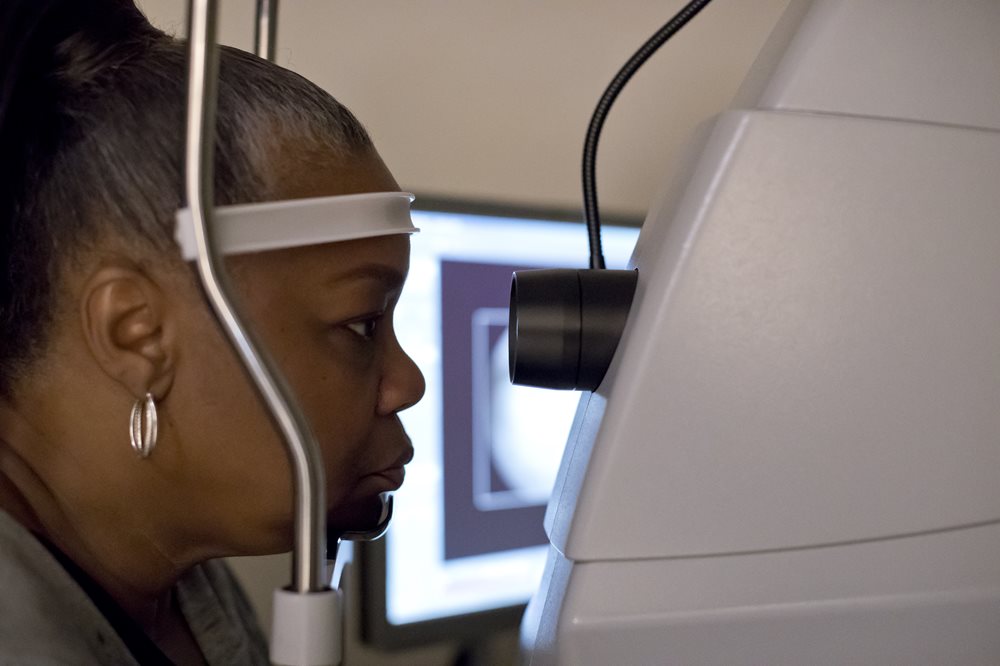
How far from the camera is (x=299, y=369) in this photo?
0.41 metres

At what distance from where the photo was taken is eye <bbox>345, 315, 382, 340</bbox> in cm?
44

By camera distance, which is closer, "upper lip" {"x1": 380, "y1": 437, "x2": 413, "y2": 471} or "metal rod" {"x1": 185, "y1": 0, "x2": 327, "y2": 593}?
"metal rod" {"x1": 185, "y1": 0, "x2": 327, "y2": 593}

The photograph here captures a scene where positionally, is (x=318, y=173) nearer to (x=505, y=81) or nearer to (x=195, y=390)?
(x=195, y=390)

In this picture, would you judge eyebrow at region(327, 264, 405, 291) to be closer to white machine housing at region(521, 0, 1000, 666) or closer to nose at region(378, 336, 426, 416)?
nose at region(378, 336, 426, 416)

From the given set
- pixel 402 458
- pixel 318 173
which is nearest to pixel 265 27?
pixel 318 173

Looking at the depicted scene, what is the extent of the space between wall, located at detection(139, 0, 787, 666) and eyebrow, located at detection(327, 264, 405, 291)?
0.94ft

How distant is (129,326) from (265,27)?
0.25 meters

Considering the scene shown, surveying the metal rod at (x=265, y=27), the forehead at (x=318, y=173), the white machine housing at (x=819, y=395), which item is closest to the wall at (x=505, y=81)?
the metal rod at (x=265, y=27)

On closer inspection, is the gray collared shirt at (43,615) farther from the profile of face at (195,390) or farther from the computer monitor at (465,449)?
the computer monitor at (465,449)

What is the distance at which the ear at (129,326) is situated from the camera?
39 cm

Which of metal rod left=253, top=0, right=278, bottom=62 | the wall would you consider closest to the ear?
metal rod left=253, top=0, right=278, bottom=62

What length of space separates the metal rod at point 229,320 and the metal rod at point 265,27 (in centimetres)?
33

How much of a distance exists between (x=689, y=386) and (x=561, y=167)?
0.65 m

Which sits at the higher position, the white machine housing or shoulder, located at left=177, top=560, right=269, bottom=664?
the white machine housing
